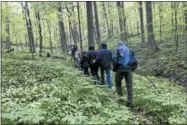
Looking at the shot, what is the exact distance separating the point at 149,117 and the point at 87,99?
197 cm

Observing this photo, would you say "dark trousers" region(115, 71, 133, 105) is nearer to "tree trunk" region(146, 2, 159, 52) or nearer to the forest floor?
the forest floor

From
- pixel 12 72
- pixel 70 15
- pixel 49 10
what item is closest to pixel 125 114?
pixel 12 72

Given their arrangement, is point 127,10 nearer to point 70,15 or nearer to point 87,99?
point 70,15

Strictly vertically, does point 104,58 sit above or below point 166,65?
above

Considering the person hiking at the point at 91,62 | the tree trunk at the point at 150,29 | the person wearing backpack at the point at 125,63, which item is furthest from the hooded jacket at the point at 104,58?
the tree trunk at the point at 150,29

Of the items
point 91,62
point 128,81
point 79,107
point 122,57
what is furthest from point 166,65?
point 79,107

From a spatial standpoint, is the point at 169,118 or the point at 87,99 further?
the point at 87,99

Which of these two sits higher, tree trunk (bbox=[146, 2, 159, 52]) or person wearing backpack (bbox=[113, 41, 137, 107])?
tree trunk (bbox=[146, 2, 159, 52])

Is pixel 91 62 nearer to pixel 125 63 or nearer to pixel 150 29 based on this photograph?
pixel 125 63

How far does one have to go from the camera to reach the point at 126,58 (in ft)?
32.4

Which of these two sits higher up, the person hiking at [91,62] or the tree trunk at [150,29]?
the tree trunk at [150,29]

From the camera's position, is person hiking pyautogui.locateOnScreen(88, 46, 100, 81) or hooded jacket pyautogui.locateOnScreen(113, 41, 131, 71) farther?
person hiking pyautogui.locateOnScreen(88, 46, 100, 81)

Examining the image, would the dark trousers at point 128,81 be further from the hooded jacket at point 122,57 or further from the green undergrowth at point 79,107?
the green undergrowth at point 79,107

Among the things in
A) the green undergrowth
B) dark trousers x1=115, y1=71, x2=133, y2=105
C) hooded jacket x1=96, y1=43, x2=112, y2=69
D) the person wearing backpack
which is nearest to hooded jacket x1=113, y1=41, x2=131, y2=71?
the person wearing backpack
